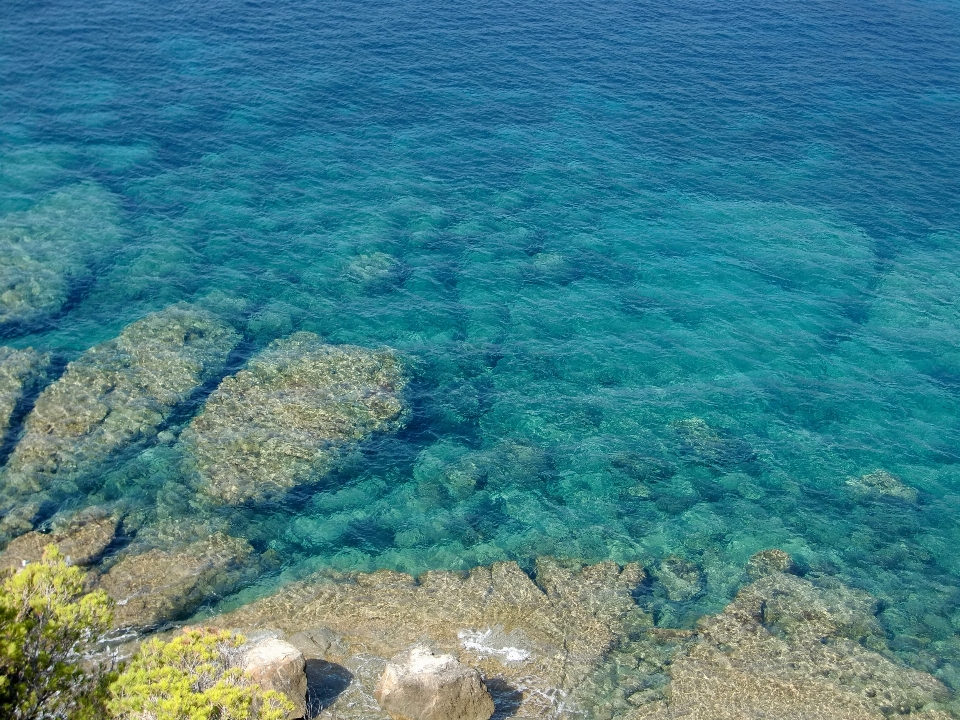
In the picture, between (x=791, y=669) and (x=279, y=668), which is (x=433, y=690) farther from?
(x=791, y=669)

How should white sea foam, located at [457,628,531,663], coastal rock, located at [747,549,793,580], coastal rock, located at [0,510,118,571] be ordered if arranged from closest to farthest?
white sea foam, located at [457,628,531,663], coastal rock, located at [0,510,118,571], coastal rock, located at [747,549,793,580]

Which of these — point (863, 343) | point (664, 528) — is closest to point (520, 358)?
point (664, 528)

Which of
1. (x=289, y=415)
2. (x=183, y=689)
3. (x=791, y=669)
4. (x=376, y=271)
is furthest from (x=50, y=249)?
(x=791, y=669)

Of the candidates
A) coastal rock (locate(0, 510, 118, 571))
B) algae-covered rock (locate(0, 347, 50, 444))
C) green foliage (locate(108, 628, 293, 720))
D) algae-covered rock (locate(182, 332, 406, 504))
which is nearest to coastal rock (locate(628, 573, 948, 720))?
green foliage (locate(108, 628, 293, 720))

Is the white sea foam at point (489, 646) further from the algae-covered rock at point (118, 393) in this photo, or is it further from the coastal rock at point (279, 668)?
the algae-covered rock at point (118, 393)

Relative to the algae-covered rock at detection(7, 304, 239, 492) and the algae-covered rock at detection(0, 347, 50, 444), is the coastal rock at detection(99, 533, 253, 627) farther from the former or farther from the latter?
the algae-covered rock at detection(0, 347, 50, 444)

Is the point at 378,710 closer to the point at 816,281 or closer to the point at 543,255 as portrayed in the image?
the point at 543,255
